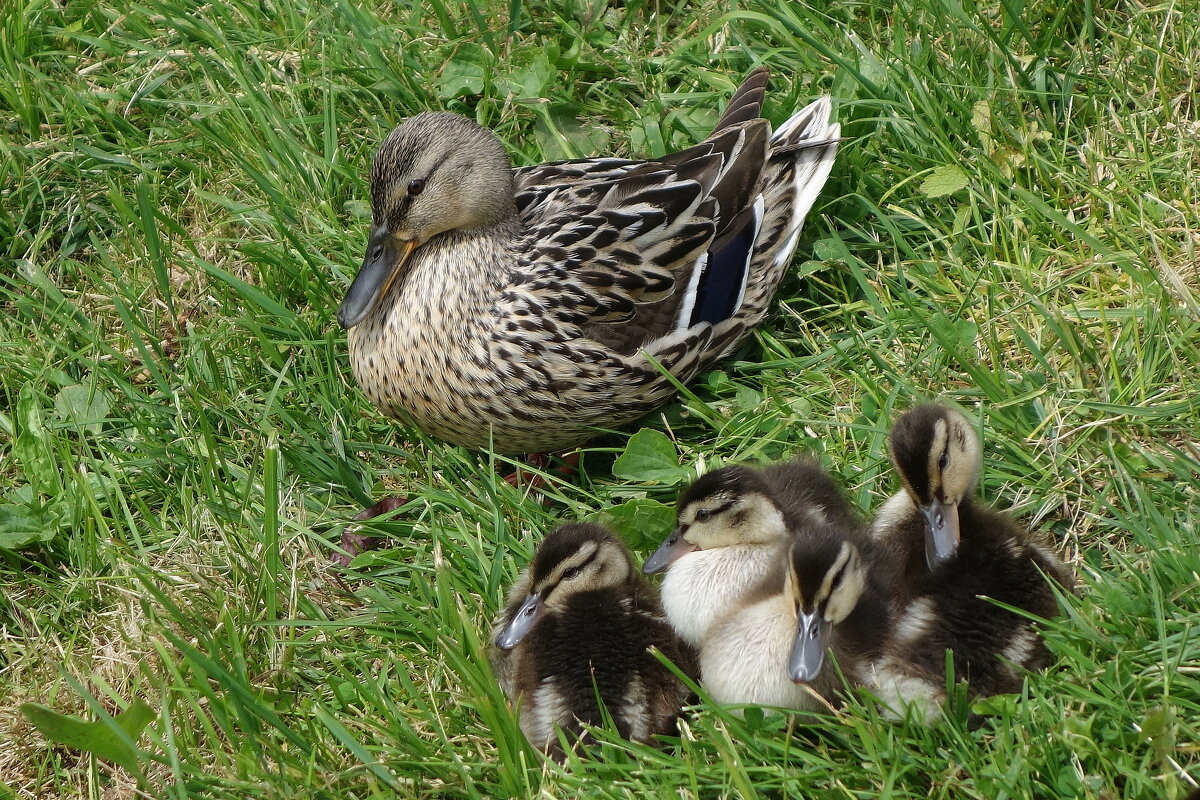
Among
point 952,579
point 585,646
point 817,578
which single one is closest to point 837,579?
point 817,578

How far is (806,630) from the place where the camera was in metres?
3.00

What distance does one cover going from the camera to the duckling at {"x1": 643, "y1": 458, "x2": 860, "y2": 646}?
3.36 meters

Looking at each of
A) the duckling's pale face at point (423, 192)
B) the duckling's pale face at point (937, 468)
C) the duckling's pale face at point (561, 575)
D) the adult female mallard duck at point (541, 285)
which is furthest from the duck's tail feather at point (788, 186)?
the duckling's pale face at point (561, 575)

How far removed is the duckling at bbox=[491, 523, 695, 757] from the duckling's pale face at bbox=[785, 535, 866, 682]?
416mm

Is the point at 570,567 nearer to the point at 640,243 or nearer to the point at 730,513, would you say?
the point at 730,513

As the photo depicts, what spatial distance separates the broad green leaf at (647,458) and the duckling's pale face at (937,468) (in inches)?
38.1

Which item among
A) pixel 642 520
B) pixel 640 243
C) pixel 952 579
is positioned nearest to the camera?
pixel 952 579

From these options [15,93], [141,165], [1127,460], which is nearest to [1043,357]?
[1127,460]

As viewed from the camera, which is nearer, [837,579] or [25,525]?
[837,579]

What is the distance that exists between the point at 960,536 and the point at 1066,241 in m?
1.55

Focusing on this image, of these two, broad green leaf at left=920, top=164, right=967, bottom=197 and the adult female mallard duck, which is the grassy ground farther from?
the adult female mallard duck

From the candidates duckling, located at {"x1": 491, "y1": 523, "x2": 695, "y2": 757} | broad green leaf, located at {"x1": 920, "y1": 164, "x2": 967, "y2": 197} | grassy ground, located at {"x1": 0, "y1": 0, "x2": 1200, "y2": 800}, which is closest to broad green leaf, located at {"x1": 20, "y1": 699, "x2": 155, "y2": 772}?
grassy ground, located at {"x1": 0, "y1": 0, "x2": 1200, "y2": 800}

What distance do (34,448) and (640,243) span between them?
221 cm

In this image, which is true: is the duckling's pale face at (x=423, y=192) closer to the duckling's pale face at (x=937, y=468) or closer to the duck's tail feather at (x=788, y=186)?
the duck's tail feather at (x=788, y=186)
